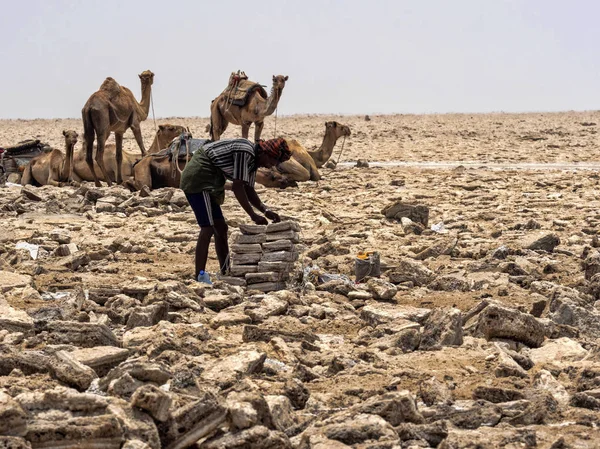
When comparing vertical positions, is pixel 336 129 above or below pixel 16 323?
above

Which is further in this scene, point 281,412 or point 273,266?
point 273,266

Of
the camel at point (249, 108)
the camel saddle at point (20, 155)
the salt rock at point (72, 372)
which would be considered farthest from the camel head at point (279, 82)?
the salt rock at point (72, 372)

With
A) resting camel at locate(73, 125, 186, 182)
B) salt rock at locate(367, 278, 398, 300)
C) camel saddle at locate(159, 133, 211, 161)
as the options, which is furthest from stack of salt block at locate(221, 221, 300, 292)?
resting camel at locate(73, 125, 186, 182)

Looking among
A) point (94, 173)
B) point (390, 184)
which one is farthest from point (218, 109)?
point (390, 184)

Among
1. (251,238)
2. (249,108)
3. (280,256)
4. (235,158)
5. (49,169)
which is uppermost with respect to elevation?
(249,108)

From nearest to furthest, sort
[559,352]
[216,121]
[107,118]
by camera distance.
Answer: [559,352] < [107,118] < [216,121]

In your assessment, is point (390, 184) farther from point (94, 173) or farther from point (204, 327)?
point (204, 327)

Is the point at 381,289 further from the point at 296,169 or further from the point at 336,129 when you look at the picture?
A: the point at 336,129

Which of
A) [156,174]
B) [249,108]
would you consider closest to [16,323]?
[156,174]

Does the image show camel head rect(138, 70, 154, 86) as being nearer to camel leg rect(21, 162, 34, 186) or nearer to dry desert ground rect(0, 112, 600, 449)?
camel leg rect(21, 162, 34, 186)

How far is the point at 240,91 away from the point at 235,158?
1156 cm

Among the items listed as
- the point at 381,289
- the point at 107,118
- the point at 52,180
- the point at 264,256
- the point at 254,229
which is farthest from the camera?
the point at 52,180

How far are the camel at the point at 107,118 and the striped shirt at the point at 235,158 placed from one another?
8.86 metres

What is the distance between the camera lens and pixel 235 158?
315 inches
